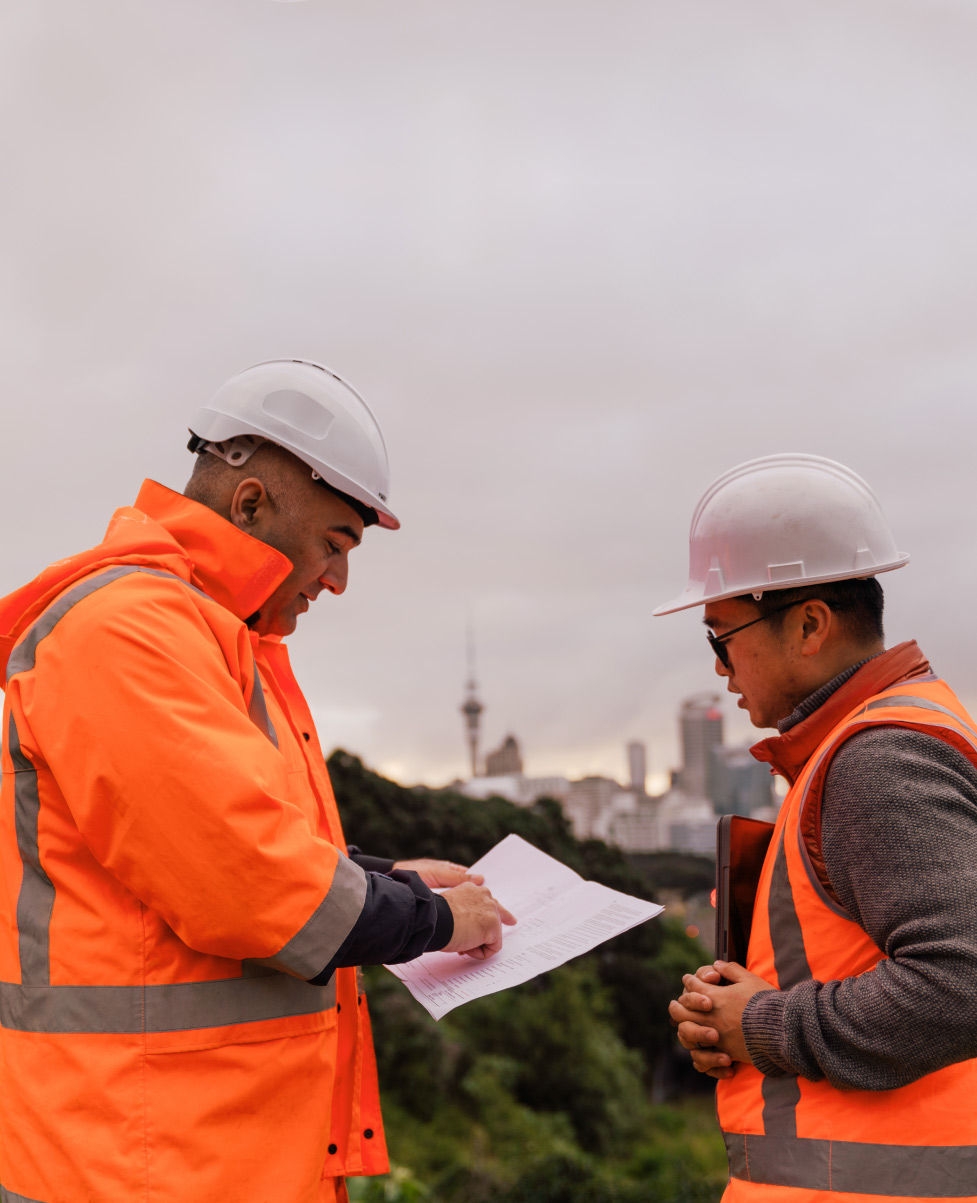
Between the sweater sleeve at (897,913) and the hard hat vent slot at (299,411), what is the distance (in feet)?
5.49

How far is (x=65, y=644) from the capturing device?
8.29 feet

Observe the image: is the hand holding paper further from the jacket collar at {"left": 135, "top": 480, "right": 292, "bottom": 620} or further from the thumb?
the jacket collar at {"left": 135, "top": 480, "right": 292, "bottom": 620}

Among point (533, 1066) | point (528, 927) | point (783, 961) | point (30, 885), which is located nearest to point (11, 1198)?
point (30, 885)

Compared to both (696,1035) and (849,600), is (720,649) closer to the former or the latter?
(849,600)

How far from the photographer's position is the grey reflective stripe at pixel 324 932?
249 cm

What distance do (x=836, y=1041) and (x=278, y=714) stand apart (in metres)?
1.58

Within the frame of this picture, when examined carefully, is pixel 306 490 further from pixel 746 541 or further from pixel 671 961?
pixel 671 961

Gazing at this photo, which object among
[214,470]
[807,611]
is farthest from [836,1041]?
[214,470]

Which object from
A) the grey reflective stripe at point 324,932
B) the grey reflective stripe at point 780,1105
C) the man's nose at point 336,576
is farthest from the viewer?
the man's nose at point 336,576

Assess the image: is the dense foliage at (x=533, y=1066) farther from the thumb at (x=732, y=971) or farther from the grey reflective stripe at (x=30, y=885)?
the thumb at (x=732, y=971)

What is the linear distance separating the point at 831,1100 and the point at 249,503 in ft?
6.65

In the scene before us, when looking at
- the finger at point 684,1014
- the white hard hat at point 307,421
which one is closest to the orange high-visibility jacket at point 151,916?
the white hard hat at point 307,421

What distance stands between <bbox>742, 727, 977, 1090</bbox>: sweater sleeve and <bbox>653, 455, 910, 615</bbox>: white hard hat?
545 millimetres

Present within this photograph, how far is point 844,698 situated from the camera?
2574mm
